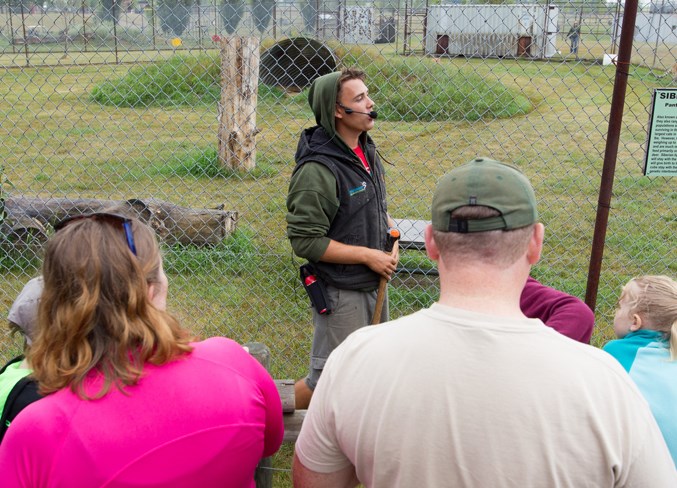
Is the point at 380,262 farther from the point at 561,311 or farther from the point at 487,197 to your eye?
the point at 487,197

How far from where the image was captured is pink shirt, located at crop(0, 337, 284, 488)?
4.62 ft

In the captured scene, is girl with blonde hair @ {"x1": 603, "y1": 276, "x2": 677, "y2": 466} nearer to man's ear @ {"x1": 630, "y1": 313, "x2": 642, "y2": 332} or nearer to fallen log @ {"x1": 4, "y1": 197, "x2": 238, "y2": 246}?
man's ear @ {"x1": 630, "y1": 313, "x2": 642, "y2": 332}

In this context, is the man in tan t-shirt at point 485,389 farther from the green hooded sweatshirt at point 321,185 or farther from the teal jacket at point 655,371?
the green hooded sweatshirt at point 321,185

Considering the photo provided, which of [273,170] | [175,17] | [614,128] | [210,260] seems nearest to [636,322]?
[614,128]

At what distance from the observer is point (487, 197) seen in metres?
1.38

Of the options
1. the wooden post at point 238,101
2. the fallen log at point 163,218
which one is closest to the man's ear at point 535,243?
the fallen log at point 163,218

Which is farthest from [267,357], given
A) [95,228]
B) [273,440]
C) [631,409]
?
[631,409]

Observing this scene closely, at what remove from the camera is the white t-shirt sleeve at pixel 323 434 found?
1412mm

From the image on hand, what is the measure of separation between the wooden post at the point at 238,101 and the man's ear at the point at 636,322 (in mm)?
5303

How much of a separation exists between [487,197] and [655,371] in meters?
1.04

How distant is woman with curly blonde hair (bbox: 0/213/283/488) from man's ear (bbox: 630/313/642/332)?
131cm

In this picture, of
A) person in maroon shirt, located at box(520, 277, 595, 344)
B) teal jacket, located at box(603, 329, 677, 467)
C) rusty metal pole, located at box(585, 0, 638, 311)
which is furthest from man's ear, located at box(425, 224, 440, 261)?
rusty metal pole, located at box(585, 0, 638, 311)

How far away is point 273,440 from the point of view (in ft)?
5.91

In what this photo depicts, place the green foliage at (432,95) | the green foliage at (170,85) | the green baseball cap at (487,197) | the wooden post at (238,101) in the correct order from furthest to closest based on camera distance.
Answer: the green foliage at (170,85)
the green foliage at (432,95)
the wooden post at (238,101)
the green baseball cap at (487,197)
